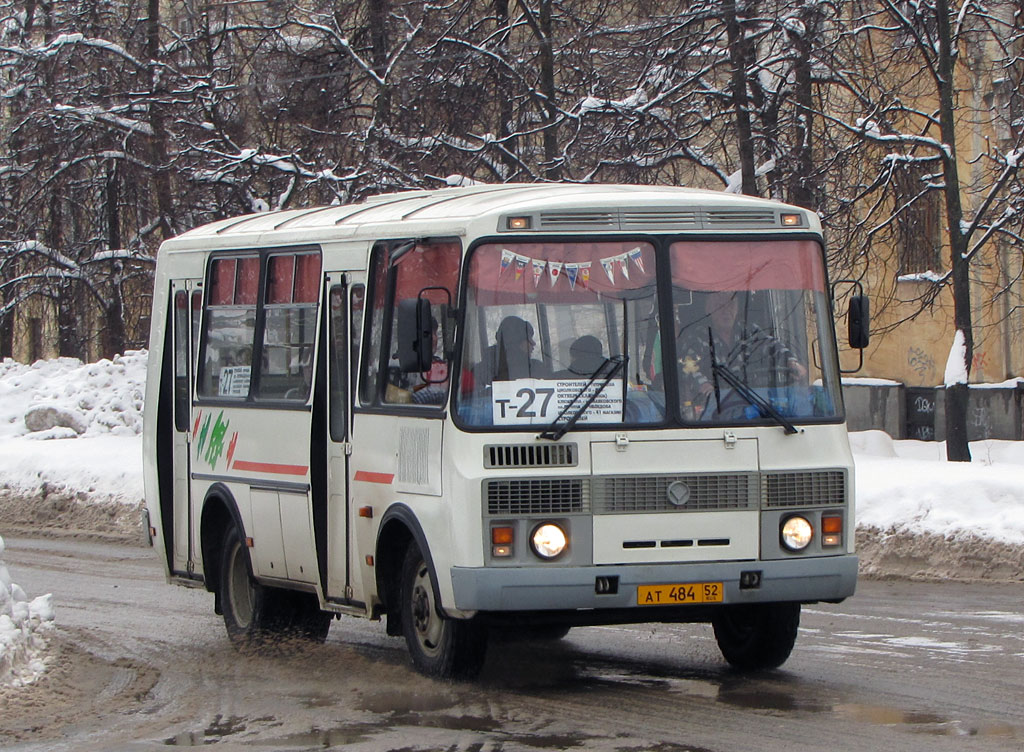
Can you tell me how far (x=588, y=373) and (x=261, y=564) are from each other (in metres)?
3.24

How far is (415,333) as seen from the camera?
904 centimetres

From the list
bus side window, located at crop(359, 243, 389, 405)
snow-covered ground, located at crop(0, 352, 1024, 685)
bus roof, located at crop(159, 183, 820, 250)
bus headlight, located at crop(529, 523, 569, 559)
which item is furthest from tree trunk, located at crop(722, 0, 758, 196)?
bus headlight, located at crop(529, 523, 569, 559)

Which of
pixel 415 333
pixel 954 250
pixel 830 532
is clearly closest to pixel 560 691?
pixel 830 532

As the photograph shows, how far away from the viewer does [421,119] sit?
23.9 meters

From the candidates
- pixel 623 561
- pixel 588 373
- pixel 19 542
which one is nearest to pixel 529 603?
pixel 623 561

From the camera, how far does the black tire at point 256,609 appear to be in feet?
38.9

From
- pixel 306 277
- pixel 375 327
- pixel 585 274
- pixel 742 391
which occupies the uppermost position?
pixel 306 277

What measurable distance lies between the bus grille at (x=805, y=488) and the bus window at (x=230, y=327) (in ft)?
12.6

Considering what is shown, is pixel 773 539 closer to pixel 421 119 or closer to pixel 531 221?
pixel 531 221

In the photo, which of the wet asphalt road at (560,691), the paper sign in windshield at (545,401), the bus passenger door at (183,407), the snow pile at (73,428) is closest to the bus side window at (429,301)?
the paper sign in windshield at (545,401)

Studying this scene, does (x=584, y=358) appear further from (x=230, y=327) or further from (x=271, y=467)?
(x=230, y=327)

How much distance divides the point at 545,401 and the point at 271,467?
2.75m

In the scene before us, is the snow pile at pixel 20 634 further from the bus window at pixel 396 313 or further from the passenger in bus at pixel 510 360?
the passenger in bus at pixel 510 360

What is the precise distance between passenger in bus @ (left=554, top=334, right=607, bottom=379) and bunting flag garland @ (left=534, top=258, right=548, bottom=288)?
346 millimetres
